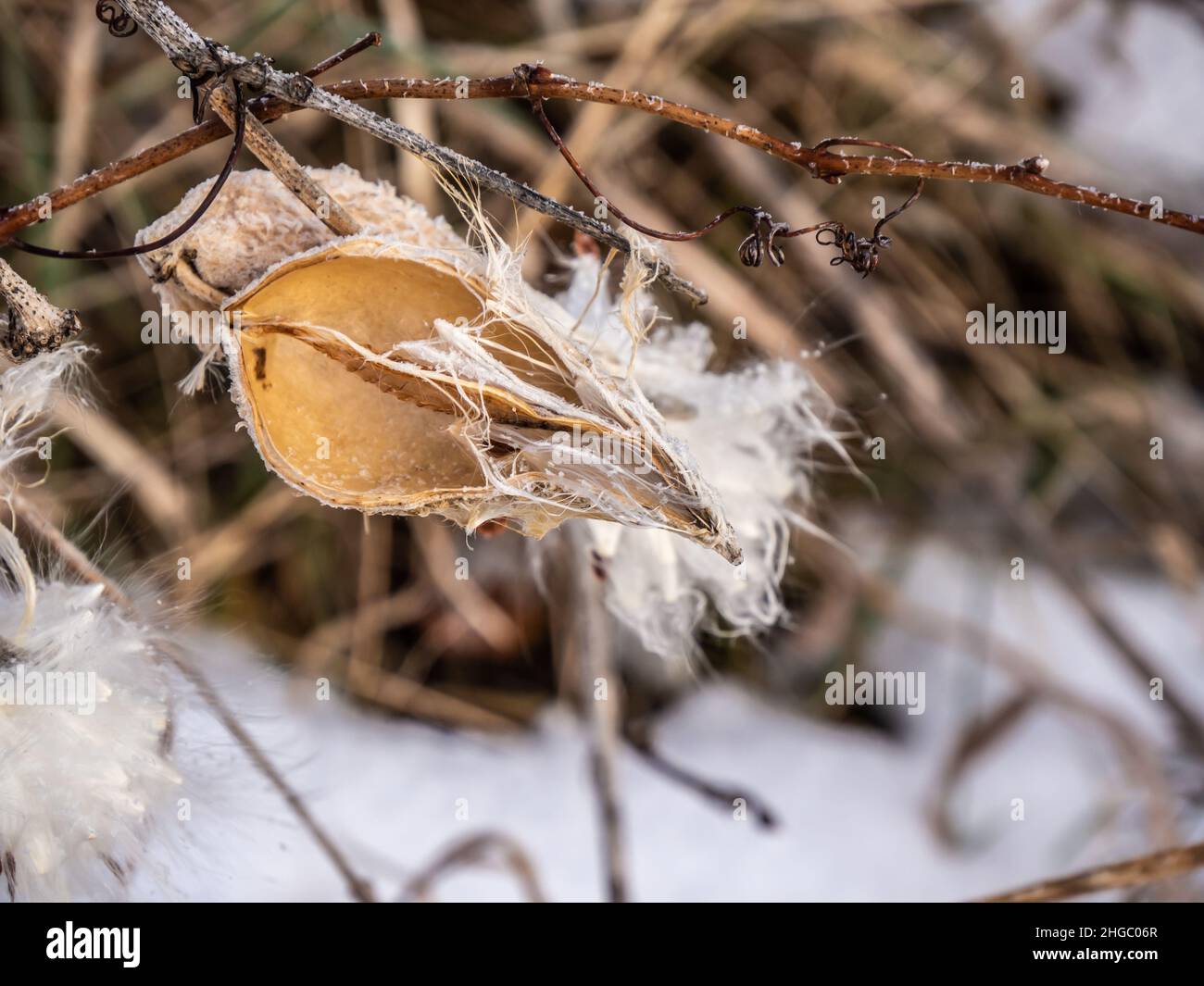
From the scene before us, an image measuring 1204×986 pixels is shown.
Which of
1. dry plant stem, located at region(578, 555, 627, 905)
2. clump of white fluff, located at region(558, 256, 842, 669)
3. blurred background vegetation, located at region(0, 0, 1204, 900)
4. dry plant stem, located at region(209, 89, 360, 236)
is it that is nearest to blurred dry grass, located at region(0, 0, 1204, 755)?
blurred background vegetation, located at region(0, 0, 1204, 900)

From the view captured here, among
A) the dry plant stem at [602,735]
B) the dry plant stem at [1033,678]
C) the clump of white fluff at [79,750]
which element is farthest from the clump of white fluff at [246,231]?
the dry plant stem at [1033,678]

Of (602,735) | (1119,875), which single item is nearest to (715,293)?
(602,735)

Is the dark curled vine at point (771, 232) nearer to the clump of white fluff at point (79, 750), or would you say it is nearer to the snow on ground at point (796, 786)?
the clump of white fluff at point (79, 750)

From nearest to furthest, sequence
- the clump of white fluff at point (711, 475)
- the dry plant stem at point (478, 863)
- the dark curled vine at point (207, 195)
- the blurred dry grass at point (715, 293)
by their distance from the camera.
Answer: the dark curled vine at point (207, 195) < the clump of white fluff at point (711, 475) < the dry plant stem at point (478, 863) < the blurred dry grass at point (715, 293)

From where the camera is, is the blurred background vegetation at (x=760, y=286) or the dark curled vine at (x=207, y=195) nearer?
the dark curled vine at (x=207, y=195)

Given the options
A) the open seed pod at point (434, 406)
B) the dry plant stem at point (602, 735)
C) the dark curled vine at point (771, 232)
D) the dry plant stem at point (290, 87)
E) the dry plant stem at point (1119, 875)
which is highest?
the dry plant stem at point (290, 87)
